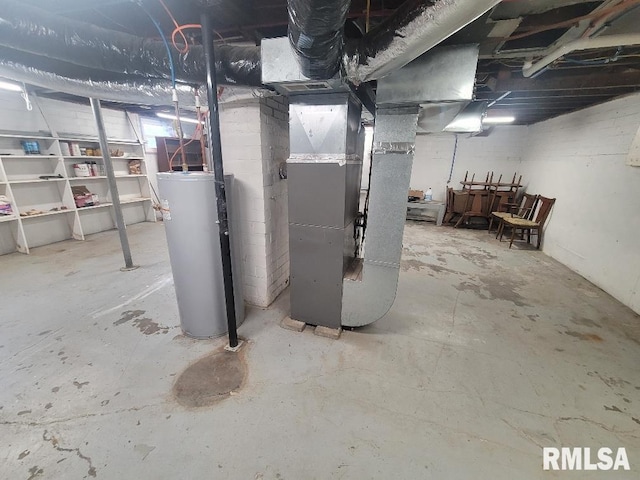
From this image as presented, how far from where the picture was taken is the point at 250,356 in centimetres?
195

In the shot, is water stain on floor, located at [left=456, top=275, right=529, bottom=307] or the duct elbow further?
water stain on floor, located at [left=456, top=275, right=529, bottom=307]

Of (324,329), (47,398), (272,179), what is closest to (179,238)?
(272,179)

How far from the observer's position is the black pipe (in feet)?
4.82

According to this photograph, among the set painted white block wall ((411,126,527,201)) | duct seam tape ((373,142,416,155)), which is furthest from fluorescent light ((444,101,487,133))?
painted white block wall ((411,126,527,201))

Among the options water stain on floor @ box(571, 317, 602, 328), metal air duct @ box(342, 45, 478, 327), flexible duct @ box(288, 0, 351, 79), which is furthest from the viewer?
water stain on floor @ box(571, 317, 602, 328)

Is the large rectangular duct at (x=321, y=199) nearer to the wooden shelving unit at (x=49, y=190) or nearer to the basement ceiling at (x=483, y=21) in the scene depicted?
the basement ceiling at (x=483, y=21)

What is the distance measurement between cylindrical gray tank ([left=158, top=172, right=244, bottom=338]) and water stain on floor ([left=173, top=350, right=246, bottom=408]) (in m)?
0.30

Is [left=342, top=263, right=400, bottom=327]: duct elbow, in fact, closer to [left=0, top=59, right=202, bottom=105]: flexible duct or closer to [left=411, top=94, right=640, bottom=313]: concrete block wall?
[left=0, top=59, right=202, bottom=105]: flexible duct

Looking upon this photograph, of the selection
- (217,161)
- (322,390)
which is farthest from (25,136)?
(322,390)

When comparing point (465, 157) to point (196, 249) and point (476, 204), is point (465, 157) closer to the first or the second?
point (476, 204)

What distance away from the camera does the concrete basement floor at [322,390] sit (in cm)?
129

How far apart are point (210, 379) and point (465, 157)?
683cm

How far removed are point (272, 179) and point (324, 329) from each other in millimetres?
1427

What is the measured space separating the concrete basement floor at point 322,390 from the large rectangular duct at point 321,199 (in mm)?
352
